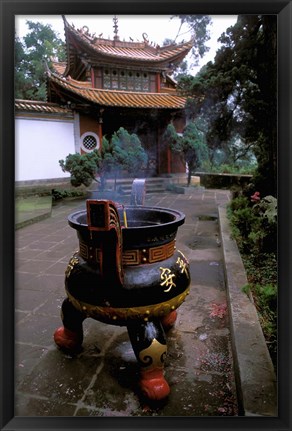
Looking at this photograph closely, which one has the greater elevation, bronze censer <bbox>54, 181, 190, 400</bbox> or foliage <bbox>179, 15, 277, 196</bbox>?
foliage <bbox>179, 15, 277, 196</bbox>

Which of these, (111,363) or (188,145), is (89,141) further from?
(111,363)

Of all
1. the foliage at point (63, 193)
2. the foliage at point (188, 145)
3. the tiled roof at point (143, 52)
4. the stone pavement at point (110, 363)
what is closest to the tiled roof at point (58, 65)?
the foliage at point (63, 193)

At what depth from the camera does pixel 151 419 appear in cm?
145

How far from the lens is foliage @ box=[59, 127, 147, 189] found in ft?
18.0

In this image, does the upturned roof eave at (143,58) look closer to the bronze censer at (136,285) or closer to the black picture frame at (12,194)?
the black picture frame at (12,194)

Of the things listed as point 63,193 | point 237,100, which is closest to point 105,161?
point 63,193

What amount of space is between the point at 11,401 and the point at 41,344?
75 centimetres

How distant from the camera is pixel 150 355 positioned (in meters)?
1.65

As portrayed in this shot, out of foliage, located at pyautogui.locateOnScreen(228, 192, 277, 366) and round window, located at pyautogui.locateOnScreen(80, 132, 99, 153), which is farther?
round window, located at pyautogui.locateOnScreen(80, 132, 99, 153)

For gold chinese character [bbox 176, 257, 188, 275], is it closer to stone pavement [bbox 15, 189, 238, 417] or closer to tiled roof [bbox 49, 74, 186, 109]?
stone pavement [bbox 15, 189, 238, 417]

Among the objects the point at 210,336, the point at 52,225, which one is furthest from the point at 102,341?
the point at 52,225

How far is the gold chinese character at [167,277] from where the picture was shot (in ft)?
5.66

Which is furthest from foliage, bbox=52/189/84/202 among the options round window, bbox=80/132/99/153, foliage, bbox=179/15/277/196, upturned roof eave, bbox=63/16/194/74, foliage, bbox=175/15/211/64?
upturned roof eave, bbox=63/16/194/74

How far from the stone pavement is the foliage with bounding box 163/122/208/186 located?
664cm
